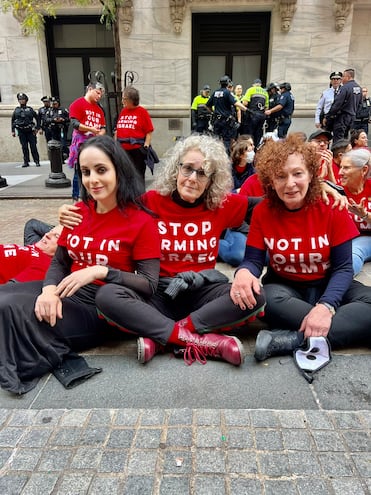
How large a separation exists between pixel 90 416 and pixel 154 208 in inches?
53.4

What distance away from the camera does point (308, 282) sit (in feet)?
8.70

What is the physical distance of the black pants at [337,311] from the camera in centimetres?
242

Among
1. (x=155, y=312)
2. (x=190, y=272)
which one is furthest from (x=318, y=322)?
(x=155, y=312)

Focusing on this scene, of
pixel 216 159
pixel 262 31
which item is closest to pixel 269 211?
pixel 216 159

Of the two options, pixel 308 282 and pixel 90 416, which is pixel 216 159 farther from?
pixel 90 416

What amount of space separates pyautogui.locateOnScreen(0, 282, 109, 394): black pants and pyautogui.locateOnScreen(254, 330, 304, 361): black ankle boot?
996 millimetres

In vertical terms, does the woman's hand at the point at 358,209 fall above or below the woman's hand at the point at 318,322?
above

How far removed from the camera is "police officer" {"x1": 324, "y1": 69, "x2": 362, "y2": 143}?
27.9 feet

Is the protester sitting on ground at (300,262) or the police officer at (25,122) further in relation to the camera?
the police officer at (25,122)

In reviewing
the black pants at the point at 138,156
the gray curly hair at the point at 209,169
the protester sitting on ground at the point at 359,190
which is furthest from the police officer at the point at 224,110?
the gray curly hair at the point at 209,169

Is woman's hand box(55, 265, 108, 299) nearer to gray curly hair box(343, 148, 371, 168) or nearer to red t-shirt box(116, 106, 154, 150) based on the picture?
gray curly hair box(343, 148, 371, 168)

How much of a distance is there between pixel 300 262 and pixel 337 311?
373mm

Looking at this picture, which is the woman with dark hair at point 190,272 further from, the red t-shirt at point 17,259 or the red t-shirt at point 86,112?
the red t-shirt at point 86,112

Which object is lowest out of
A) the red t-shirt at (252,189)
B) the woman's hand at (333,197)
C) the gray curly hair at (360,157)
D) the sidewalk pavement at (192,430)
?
the sidewalk pavement at (192,430)
